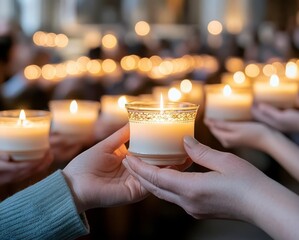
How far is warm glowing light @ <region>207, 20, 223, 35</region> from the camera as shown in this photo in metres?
15.9

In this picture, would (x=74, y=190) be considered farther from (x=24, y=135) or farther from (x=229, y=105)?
(x=229, y=105)

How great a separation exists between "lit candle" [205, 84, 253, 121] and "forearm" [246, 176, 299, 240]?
139cm

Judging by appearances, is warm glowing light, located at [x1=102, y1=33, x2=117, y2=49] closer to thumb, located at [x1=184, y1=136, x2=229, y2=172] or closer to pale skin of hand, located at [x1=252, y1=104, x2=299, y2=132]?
pale skin of hand, located at [x1=252, y1=104, x2=299, y2=132]

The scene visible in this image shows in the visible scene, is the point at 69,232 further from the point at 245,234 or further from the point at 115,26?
the point at 115,26

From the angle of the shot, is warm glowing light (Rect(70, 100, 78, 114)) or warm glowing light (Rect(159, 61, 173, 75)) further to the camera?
warm glowing light (Rect(159, 61, 173, 75))

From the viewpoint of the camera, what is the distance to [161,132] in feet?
5.39

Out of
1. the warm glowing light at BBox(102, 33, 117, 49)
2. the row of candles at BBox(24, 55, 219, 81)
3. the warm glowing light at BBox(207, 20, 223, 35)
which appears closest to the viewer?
the row of candles at BBox(24, 55, 219, 81)

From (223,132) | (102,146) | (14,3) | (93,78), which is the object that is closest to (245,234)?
(223,132)

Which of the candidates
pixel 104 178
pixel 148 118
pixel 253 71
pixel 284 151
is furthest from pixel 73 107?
pixel 253 71

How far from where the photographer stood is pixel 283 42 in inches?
328

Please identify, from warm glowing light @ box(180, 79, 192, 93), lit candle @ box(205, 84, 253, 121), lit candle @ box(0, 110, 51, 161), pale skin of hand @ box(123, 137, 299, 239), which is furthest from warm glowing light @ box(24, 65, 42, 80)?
pale skin of hand @ box(123, 137, 299, 239)

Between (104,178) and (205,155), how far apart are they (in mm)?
297

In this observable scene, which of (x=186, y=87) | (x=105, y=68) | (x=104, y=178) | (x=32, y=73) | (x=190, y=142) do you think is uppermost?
(x=190, y=142)

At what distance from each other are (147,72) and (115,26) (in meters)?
9.60
